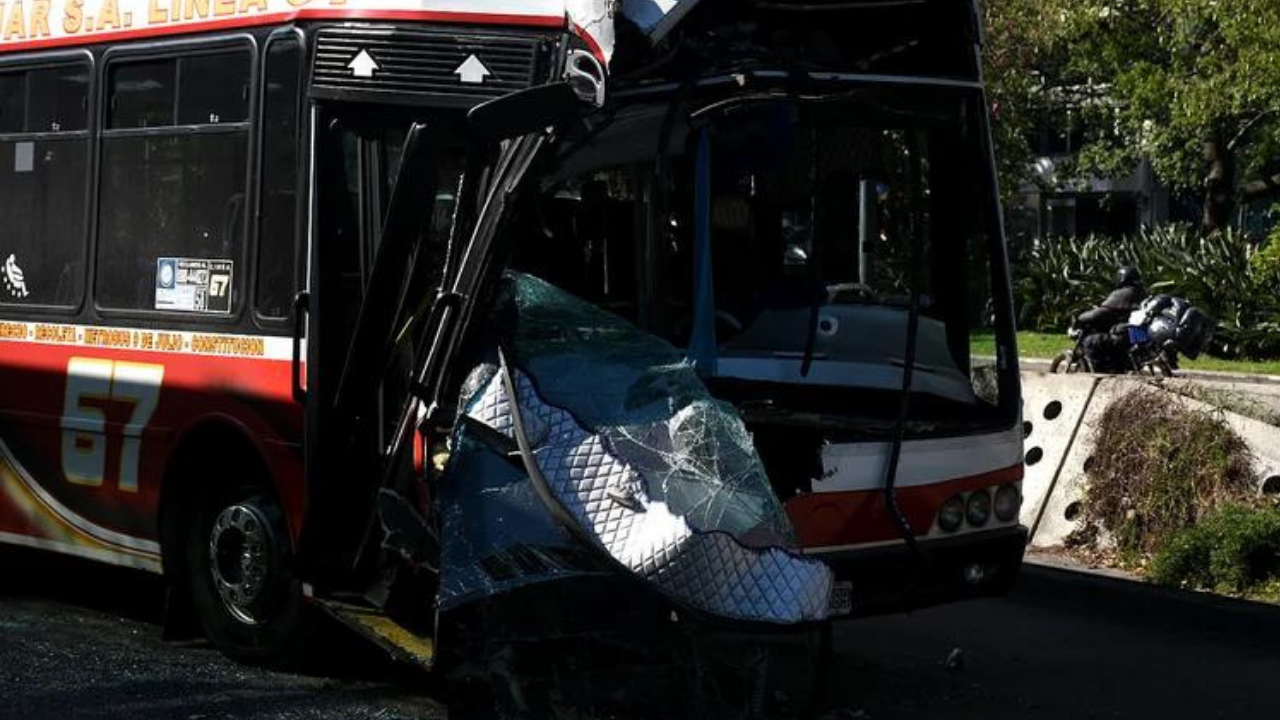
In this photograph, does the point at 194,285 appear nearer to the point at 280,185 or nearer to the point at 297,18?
the point at 280,185

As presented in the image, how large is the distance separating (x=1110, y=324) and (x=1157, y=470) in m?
9.85

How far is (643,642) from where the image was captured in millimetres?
6984

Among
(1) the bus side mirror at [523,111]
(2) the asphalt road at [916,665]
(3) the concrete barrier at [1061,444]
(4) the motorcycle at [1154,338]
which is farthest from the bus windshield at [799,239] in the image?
(4) the motorcycle at [1154,338]

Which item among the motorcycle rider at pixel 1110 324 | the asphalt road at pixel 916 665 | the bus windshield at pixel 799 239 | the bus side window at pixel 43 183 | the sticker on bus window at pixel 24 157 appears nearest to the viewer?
the bus windshield at pixel 799 239

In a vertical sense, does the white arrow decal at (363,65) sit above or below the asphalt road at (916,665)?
above

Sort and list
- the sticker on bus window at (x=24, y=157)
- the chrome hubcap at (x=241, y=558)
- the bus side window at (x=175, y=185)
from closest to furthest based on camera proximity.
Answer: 1. the chrome hubcap at (x=241, y=558)
2. the bus side window at (x=175, y=185)
3. the sticker on bus window at (x=24, y=157)

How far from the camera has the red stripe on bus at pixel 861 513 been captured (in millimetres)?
7656

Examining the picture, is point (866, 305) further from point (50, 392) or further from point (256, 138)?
point (50, 392)

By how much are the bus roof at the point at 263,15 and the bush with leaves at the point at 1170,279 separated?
14769 mm

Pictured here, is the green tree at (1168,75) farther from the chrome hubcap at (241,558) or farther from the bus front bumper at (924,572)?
the chrome hubcap at (241,558)

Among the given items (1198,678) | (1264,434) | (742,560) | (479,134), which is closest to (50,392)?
(479,134)

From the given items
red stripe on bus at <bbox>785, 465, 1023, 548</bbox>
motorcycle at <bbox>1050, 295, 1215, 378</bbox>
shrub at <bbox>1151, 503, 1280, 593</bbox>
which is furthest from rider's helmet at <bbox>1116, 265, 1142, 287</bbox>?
red stripe on bus at <bbox>785, 465, 1023, 548</bbox>

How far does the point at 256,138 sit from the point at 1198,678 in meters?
4.60

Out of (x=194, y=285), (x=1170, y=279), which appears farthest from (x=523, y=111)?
(x=1170, y=279)
